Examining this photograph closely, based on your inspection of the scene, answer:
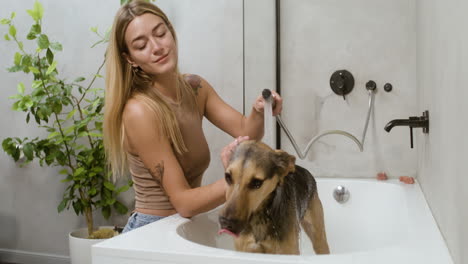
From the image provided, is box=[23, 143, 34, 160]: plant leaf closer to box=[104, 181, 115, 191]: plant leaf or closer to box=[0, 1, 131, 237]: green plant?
box=[0, 1, 131, 237]: green plant

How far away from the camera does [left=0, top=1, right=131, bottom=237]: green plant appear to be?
268 cm

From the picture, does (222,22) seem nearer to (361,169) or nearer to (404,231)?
(361,169)

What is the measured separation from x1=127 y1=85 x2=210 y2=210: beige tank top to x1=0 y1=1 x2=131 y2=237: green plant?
922 mm

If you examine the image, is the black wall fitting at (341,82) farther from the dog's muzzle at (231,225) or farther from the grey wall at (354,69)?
the dog's muzzle at (231,225)

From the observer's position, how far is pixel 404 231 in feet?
4.92

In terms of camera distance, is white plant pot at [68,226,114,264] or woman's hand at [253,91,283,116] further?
white plant pot at [68,226,114,264]

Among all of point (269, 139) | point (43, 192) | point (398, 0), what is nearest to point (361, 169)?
point (398, 0)

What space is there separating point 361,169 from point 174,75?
0.92 meters

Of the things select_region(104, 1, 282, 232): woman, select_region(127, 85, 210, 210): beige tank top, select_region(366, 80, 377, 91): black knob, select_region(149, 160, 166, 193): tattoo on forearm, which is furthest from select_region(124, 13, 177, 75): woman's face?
select_region(366, 80, 377, 91): black knob

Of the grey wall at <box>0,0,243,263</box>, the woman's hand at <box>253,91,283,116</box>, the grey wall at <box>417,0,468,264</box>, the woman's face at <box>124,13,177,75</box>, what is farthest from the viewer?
the grey wall at <box>0,0,243,263</box>

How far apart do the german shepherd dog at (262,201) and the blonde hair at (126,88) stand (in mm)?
478

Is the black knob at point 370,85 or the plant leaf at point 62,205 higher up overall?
the black knob at point 370,85

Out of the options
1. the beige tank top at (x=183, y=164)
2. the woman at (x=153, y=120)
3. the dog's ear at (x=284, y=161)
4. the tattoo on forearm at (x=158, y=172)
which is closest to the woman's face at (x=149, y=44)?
the woman at (x=153, y=120)

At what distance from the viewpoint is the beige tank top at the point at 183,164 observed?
1732 mm
